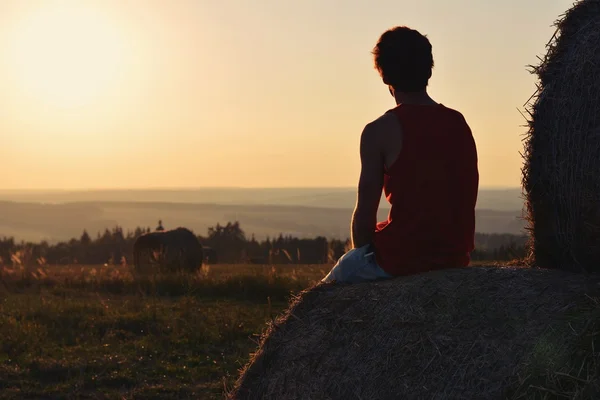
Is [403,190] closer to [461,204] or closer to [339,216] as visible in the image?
[461,204]

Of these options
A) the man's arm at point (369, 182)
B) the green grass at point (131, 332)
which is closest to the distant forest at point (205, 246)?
the green grass at point (131, 332)

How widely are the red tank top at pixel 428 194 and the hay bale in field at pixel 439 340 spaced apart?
0.81 ft

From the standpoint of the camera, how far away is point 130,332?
10086 millimetres

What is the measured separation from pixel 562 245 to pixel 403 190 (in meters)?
1.05

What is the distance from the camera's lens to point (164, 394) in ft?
24.7

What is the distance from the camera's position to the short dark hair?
5.19 m

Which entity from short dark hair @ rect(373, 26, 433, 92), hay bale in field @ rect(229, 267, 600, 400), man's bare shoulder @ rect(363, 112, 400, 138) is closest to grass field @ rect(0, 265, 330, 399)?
hay bale in field @ rect(229, 267, 600, 400)

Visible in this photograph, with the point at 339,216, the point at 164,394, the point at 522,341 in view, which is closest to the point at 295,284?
the point at 164,394

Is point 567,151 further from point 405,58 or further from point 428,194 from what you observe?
point 405,58

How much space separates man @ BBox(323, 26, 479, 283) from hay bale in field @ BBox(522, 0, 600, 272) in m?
0.41

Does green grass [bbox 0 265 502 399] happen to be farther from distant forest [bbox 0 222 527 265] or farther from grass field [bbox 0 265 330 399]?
distant forest [bbox 0 222 527 265]

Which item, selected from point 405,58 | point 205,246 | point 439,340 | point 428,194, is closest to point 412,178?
point 428,194

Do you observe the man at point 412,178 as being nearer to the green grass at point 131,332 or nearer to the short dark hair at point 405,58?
the short dark hair at point 405,58

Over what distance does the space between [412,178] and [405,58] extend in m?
0.79
